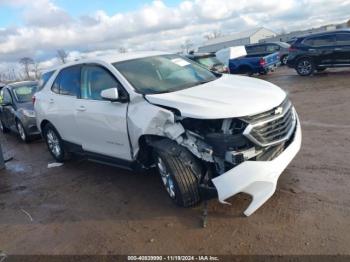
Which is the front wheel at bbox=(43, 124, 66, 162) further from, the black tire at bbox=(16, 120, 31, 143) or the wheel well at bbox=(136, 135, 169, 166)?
the black tire at bbox=(16, 120, 31, 143)

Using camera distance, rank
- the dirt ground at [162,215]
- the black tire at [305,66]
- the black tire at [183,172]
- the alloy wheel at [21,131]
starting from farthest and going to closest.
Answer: the black tire at [305,66]
the alloy wheel at [21,131]
the black tire at [183,172]
the dirt ground at [162,215]

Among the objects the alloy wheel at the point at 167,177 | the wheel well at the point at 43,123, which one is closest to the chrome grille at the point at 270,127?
the alloy wheel at the point at 167,177

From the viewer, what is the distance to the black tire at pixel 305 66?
16703 millimetres

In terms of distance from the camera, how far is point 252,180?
3.96m

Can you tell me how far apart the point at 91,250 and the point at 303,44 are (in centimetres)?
1470

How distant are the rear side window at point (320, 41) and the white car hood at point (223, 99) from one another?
473 inches

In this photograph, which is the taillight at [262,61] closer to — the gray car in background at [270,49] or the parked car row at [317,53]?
the parked car row at [317,53]

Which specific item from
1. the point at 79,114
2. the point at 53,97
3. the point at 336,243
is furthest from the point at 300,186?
the point at 53,97

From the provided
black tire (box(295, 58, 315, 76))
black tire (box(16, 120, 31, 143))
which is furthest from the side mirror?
black tire (box(295, 58, 315, 76))

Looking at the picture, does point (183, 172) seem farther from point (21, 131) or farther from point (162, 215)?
point (21, 131)

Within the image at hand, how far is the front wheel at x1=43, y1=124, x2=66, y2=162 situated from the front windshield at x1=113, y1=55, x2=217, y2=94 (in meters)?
2.30

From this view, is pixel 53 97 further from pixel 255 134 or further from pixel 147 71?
pixel 255 134

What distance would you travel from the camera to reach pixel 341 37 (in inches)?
608

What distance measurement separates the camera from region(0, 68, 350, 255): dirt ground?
3.84 metres
